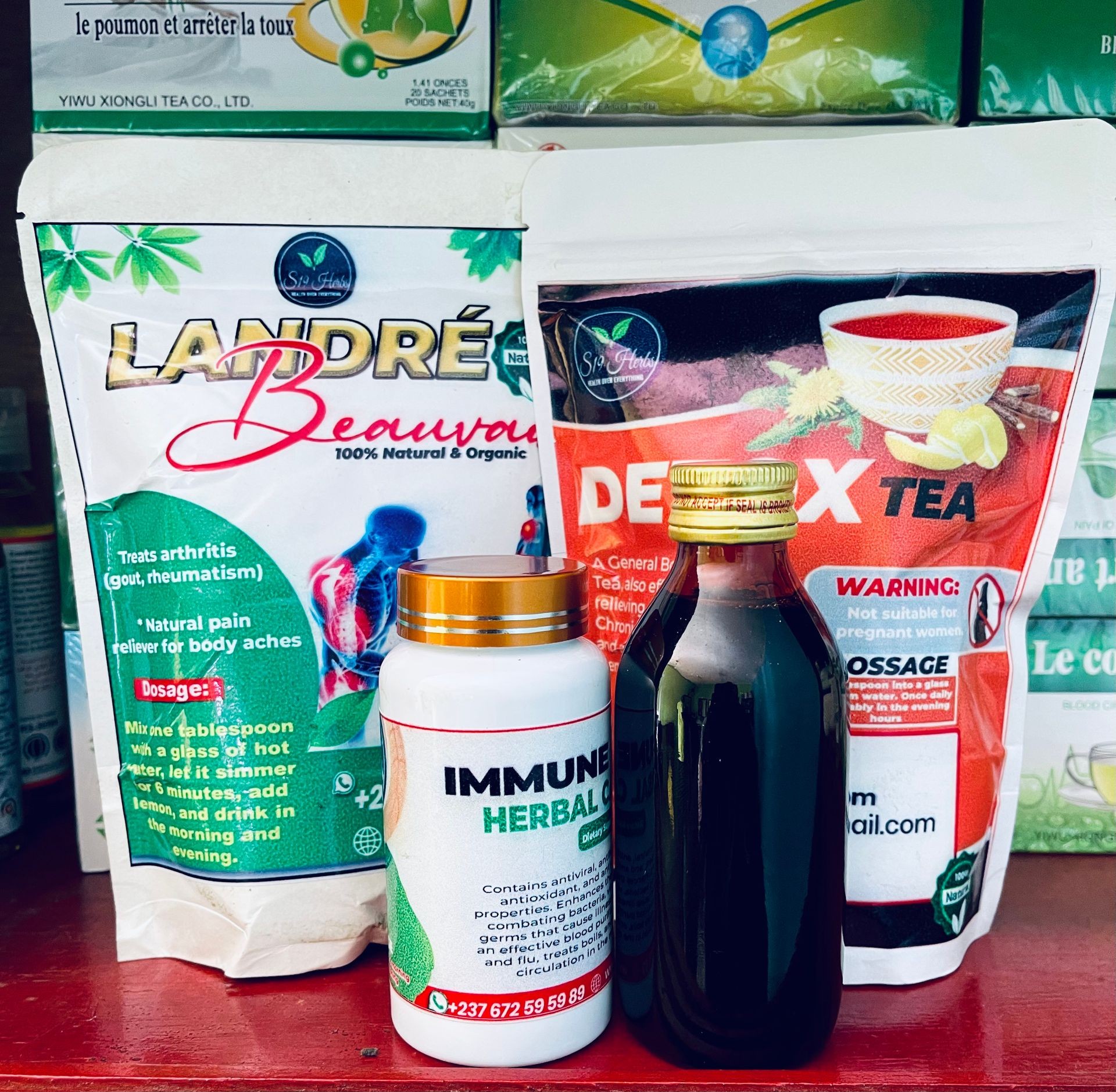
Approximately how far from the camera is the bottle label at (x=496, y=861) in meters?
0.42

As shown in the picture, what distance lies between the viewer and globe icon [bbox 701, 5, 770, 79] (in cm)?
56

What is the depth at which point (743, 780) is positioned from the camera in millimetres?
412

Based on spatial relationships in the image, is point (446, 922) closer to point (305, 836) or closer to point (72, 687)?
point (305, 836)

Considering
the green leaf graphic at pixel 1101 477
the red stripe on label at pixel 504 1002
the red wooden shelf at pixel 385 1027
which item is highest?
the green leaf graphic at pixel 1101 477

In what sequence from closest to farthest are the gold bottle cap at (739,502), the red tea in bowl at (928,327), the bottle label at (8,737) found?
the gold bottle cap at (739,502) < the red tea in bowl at (928,327) < the bottle label at (8,737)

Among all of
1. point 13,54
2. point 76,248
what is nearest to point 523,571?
point 76,248

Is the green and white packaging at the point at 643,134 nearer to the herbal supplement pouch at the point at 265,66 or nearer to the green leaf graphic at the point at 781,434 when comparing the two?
the herbal supplement pouch at the point at 265,66

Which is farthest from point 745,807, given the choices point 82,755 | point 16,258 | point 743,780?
point 16,258

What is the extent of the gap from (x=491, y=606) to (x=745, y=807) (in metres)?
0.14

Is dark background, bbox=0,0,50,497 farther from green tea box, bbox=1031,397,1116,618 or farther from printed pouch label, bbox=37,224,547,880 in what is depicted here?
green tea box, bbox=1031,397,1116,618

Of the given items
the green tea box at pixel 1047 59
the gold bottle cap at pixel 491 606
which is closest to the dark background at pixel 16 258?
the gold bottle cap at pixel 491 606

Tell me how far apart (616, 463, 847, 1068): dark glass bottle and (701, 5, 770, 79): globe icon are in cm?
29

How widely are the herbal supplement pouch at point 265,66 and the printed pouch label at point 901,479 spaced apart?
0.61 feet

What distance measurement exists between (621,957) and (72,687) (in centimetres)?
38
